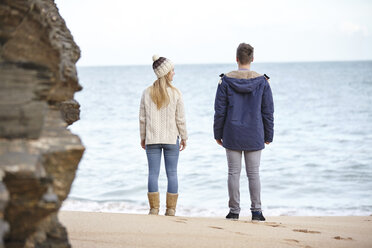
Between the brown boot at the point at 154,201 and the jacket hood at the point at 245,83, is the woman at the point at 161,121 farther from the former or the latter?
the jacket hood at the point at 245,83

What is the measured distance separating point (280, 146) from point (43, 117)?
1281 centimetres

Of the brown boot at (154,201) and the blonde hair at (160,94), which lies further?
the brown boot at (154,201)

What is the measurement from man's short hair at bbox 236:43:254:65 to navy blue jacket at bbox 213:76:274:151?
230 mm

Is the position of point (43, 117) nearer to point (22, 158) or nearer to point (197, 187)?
point (22, 158)

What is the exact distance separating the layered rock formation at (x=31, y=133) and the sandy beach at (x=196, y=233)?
1.33 metres

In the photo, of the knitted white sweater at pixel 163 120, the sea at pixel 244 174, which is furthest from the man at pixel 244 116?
the sea at pixel 244 174

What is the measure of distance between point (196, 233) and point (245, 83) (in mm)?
1751

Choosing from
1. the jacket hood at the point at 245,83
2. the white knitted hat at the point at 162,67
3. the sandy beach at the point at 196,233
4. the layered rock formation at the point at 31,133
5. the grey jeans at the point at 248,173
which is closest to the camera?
the layered rock formation at the point at 31,133

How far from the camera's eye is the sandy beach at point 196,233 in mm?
4047

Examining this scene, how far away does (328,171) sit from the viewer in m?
11.2

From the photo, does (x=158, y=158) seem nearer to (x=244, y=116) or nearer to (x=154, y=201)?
(x=154, y=201)

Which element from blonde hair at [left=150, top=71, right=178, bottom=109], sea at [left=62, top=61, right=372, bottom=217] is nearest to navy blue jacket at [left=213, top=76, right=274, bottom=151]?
blonde hair at [left=150, top=71, right=178, bottom=109]

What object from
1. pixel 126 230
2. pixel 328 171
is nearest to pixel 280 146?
pixel 328 171

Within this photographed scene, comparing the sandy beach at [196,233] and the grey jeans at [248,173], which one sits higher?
the grey jeans at [248,173]
